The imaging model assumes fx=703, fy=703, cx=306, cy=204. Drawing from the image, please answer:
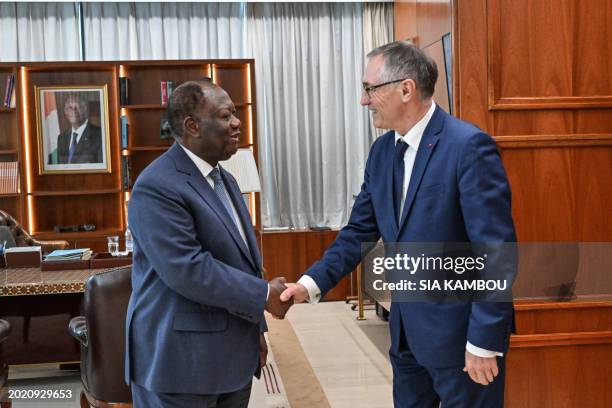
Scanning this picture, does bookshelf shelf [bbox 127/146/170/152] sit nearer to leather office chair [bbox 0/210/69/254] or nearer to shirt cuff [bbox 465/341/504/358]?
leather office chair [bbox 0/210/69/254]

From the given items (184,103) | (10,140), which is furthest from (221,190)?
(10,140)

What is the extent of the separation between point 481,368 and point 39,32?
21.9ft

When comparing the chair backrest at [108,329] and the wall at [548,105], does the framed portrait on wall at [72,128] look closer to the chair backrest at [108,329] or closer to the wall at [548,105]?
the chair backrest at [108,329]

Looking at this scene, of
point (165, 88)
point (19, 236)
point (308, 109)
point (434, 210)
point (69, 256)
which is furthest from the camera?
point (308, 109)

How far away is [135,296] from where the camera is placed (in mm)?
1999

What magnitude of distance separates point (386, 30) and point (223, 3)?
5.88 ft

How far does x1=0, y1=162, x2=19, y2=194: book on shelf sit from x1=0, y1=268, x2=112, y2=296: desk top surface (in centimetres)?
297

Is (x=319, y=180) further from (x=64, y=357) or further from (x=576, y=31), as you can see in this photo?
(x=576, y=31)

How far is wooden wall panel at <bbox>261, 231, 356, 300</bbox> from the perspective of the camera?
23.6 feet

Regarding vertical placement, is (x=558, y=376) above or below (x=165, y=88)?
below

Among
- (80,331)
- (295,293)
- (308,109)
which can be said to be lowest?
(80,331)

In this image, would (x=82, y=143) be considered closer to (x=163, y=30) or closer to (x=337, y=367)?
(x=163, y=30)

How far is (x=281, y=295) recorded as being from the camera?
7.42 ft

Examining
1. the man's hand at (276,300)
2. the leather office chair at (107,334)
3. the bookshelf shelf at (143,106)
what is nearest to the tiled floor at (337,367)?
the leather office chair at (107,334)
